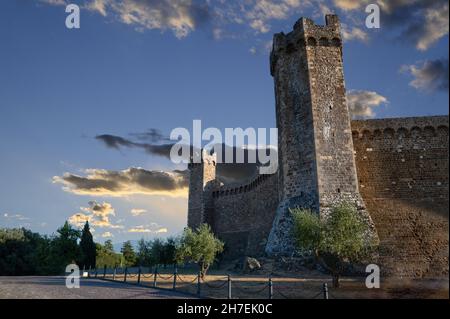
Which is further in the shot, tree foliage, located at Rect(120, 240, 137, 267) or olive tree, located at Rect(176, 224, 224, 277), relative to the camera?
tree foliage, located at Rect(120, 240, 137, 267)

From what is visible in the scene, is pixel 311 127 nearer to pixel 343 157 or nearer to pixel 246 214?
pixel 343 157

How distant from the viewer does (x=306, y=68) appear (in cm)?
2398

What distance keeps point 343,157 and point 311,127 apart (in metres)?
2.71

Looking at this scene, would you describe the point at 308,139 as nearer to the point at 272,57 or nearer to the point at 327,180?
the point at 327,180

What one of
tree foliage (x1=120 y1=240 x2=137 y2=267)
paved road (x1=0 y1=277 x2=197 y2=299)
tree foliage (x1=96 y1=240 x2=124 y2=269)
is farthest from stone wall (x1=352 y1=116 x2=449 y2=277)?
tree foliage (x1=120 y1=240 x2=137 y2=267)

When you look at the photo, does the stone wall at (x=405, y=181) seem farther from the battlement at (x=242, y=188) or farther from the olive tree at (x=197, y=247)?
the battlement at (x=242, y=188)

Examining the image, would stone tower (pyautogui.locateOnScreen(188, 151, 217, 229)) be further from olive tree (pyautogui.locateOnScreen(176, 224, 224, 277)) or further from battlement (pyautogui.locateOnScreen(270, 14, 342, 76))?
battlement (pyautogui.locateOnScreen(270, 14, 342, 76))

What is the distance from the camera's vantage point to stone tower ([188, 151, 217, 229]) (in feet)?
149

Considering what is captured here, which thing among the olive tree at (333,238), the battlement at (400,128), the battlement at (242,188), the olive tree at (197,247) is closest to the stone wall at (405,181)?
the battlement at (400,128)

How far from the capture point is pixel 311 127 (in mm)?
22828

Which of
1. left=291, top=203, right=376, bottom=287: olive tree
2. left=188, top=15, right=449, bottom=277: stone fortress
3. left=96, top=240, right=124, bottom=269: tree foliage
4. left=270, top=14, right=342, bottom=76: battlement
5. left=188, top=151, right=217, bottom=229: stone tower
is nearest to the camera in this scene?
left=291, top=203, right=376, bottom=287: olive tree

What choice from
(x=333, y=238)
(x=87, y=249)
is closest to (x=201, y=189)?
(x=87, y=249)

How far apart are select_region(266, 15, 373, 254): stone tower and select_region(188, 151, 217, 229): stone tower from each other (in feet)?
70.4

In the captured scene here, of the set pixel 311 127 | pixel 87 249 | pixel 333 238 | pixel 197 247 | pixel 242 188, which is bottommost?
pixel 87 249
